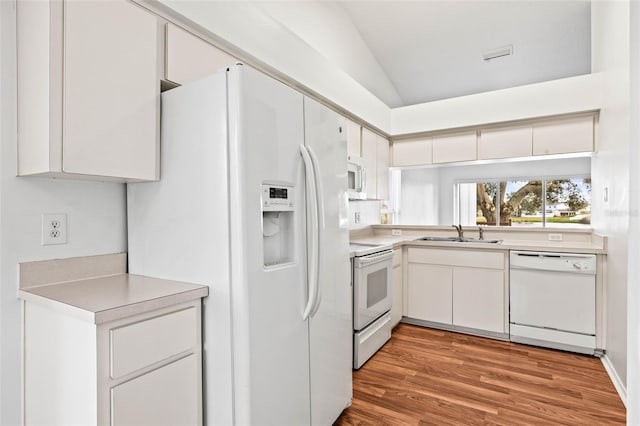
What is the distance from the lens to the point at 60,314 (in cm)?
120

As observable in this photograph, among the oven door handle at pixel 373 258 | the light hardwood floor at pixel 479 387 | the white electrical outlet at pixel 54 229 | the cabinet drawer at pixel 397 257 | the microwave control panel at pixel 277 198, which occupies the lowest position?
the light hardwood floor at pixel 479 387

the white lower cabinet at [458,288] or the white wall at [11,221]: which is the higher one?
the white wall at [11,221]

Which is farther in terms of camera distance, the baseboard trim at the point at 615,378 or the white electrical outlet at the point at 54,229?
the baseboard trim at the point at 615,378

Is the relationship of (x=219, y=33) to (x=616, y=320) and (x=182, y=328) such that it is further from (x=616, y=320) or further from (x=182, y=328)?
(x=616, y=320)

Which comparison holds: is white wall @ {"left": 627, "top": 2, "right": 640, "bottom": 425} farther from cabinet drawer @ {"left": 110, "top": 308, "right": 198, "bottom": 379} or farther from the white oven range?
the white oven range

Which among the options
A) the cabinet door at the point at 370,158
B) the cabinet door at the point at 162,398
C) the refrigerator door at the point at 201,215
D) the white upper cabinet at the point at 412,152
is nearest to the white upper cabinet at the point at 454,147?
the white upper cabinet at the point at 412,152

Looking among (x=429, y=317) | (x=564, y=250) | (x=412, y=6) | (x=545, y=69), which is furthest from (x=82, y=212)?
(x=545, y=69)

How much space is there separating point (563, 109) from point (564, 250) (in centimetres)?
132

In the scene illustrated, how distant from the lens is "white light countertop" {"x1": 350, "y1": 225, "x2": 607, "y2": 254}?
2932mm

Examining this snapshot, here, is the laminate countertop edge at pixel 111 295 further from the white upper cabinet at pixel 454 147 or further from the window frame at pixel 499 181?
the window frame at pixel 499 181

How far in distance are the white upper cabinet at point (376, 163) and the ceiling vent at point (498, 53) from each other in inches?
61.1

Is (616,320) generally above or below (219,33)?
below

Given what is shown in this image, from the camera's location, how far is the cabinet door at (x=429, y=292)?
135 inches

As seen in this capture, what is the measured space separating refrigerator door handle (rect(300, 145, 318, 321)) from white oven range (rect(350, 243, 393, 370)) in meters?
0.99
